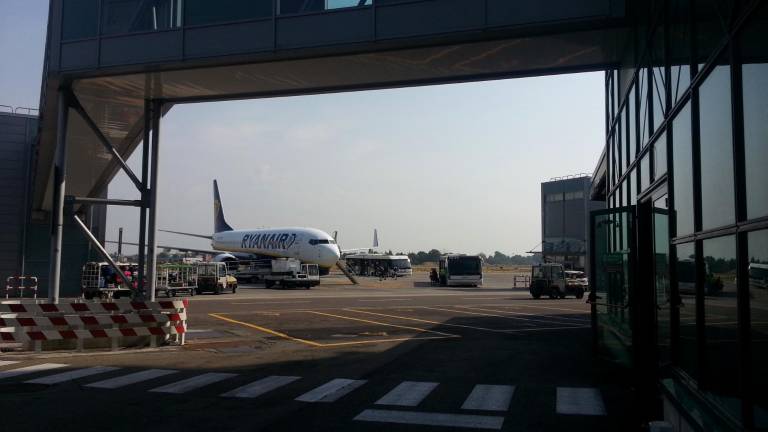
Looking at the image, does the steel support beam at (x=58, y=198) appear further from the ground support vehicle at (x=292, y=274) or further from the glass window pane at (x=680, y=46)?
the ground support vehicle at (x=292, y=274)

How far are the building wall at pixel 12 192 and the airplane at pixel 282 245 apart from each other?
2477cm

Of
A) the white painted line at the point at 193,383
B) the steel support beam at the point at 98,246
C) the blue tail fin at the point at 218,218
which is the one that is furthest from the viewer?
the blue tail fin at the point at 218,218

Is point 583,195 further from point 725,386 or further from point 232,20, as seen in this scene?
point 725,386

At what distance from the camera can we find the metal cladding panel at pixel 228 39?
12.2 meters

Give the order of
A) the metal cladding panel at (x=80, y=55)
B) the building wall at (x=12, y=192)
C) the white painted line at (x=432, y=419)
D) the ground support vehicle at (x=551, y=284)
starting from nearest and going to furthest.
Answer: the white painted line at (x=432, y=419) → the metal cladding panel at (x=80, y=55) → the building wall at (x=12, y=192) → the ground support vehicle at (x=551, y=284)

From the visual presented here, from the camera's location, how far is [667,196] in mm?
7844

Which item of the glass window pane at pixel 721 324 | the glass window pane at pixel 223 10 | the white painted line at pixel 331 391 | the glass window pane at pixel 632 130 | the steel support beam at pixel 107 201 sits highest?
the glass window pane at pixel 223 10

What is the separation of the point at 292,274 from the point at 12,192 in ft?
69.7

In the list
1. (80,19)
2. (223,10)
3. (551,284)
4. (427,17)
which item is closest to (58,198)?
(80,19)

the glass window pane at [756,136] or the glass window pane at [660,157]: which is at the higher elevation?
the glass window pane at [660,157]

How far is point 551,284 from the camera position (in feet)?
121

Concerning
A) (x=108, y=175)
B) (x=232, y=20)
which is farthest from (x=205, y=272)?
(x=232, y=20)

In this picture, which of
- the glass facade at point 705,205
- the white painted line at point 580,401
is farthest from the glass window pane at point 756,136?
the white painted line at point 580,401

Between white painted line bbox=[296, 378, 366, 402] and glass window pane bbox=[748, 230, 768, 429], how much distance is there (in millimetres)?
5552
